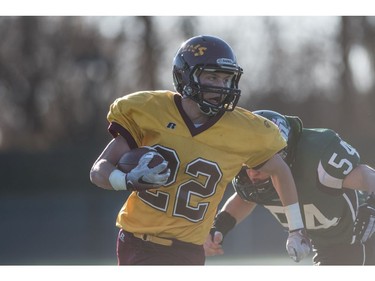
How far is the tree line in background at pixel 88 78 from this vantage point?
15914 mm

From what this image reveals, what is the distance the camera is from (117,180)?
14.2ft

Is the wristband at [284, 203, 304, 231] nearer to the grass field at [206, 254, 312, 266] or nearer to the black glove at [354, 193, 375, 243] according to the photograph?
the black glove at [354, 193, 375, 243]

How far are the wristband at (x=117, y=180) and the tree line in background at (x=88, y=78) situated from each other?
11.3m

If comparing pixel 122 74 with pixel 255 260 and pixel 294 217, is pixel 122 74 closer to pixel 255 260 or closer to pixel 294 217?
pixel 255 260

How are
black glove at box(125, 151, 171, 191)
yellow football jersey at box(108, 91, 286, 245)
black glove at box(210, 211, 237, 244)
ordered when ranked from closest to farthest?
black glove at box(125, 151, 171, 191) → yellow football jersey at box(108, 91, 286, 245) → black glove at box(210, 211, 237, 244)

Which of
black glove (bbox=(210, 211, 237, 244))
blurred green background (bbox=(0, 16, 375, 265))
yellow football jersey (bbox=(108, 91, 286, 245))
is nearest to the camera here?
yellow football jersey (bbox=(108, 91, 286, 245))

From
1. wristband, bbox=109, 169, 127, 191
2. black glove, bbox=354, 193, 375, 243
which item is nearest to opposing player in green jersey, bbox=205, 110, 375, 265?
black glove, bbox=354, 193, 375, 243

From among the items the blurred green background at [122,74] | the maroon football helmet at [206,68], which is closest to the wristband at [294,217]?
the maroon football helmet at [206,68]

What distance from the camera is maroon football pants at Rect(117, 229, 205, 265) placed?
469 centimetres

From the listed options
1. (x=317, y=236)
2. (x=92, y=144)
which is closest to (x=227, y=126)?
(x=317, y=236)

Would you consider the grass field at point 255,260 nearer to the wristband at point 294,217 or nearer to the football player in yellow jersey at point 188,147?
the wristband at point 294,217

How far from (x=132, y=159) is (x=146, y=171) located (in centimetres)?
17

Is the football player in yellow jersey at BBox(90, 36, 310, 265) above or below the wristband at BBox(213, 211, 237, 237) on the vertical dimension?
above

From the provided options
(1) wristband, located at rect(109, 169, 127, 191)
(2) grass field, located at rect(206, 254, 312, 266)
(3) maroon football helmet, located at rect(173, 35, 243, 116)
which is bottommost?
(2) grass field, located at rect(206, 254, 312, 266)
